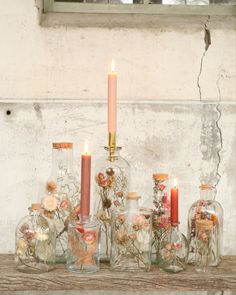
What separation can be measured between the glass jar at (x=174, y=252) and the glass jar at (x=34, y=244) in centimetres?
29

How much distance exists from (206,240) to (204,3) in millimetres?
787

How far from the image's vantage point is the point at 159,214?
4.99ft

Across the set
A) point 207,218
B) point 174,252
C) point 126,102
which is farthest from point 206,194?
point 126,102

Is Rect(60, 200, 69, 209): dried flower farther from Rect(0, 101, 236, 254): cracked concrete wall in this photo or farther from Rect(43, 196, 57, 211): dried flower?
Rect(0, 101, 236, 254): cracked concrete wall

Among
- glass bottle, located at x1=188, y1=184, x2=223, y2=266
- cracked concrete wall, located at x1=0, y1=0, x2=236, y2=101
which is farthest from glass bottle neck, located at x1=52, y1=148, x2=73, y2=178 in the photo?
glass bottle, located at x1=188, y1=184, x2=223, y2=266

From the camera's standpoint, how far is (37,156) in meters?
1.71

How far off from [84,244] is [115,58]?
60 centimetres

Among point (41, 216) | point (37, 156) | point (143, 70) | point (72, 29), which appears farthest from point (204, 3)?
point (41, 216)

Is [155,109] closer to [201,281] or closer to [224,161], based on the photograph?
[224,161]

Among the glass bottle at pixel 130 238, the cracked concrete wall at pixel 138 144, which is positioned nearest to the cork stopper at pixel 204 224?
the glass bottle at pixel 130 238

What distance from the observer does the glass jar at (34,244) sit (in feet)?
4.73

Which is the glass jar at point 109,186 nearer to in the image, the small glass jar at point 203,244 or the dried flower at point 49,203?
the dried flower at point 49,203

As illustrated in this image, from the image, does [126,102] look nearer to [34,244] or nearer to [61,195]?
[61,195]

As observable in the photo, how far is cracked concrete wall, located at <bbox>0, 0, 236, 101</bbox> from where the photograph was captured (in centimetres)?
169
